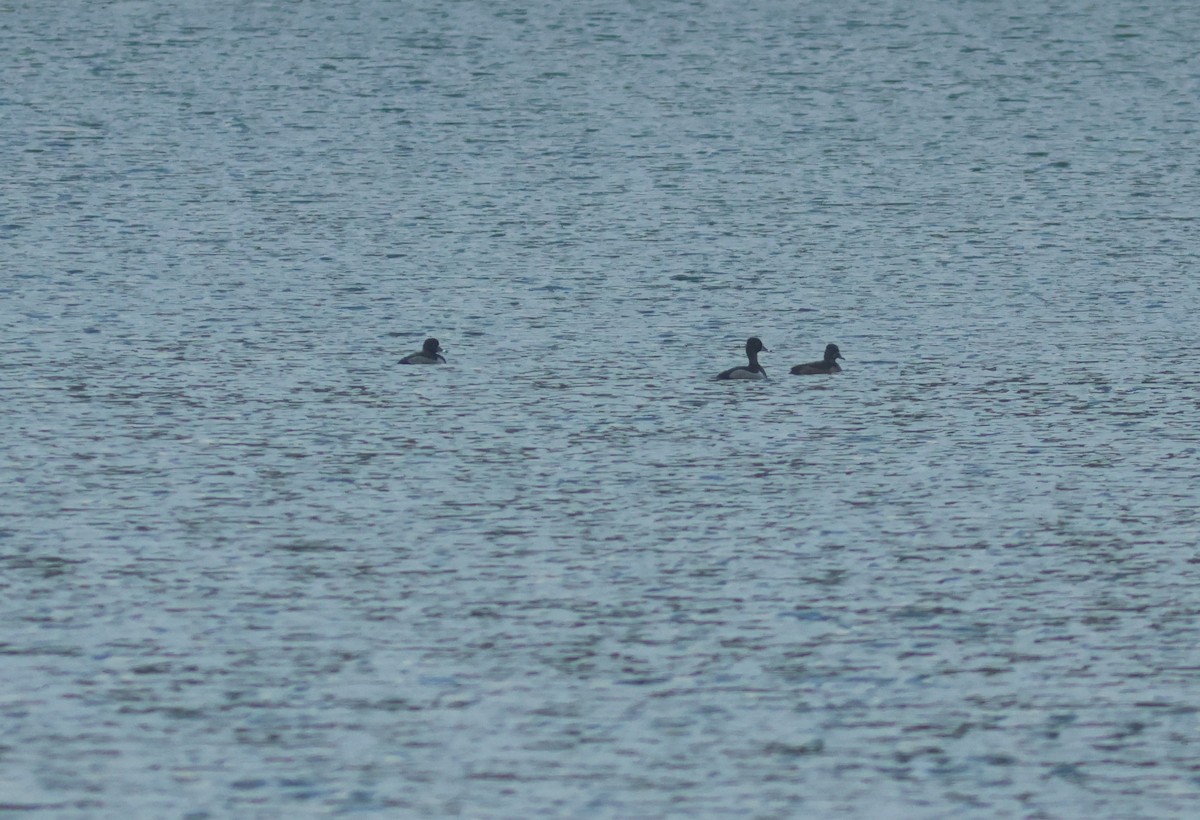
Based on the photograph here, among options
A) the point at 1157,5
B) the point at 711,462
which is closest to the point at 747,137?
the point at 1157,5

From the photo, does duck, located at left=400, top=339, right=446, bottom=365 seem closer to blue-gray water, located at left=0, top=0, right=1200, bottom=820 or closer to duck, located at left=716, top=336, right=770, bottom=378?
blue-gray water, located at left=0, top=0, right=1200, bottom=820

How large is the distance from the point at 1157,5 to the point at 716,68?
1722 centimetres

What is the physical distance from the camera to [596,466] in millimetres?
21922

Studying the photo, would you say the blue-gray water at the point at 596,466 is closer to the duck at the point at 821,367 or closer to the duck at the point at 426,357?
the duck at the point at 426,357

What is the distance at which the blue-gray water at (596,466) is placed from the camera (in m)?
13.8

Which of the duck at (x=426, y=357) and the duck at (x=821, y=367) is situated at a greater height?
the duck at (x=426, y=357)

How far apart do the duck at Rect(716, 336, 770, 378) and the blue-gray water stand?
336 mm

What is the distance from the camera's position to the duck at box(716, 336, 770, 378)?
1040 inches

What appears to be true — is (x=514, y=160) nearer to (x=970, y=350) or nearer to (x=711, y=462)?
(x=970, y=350)

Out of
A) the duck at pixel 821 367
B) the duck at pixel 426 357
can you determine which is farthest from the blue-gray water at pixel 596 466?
the duck at pixel 821 367

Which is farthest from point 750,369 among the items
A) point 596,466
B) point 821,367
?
point 596,466

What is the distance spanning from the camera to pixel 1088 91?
56.5 metres

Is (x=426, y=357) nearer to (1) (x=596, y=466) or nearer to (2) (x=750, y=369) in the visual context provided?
(2) (x=750, y=369)

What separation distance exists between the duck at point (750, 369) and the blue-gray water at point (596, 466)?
336mm
